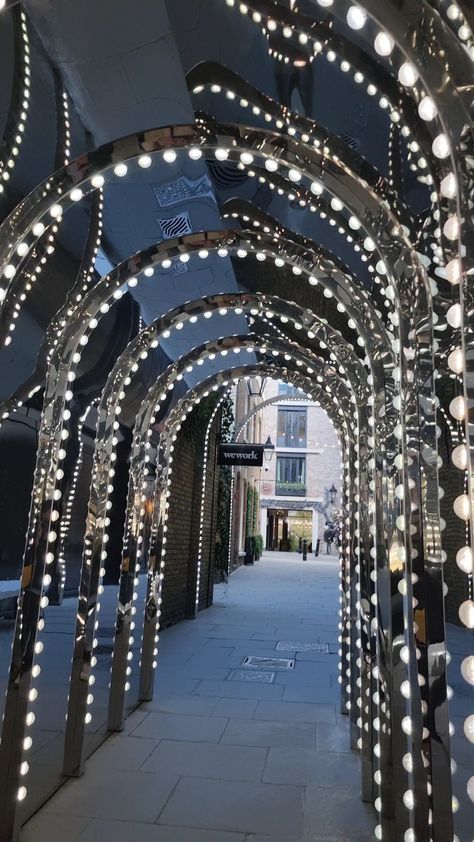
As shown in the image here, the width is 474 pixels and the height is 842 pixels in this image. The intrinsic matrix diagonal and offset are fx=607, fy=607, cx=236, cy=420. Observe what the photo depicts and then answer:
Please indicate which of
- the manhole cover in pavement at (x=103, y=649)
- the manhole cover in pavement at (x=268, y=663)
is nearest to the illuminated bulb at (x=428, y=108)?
the manhole cover in pavement at (x=268, y=663)

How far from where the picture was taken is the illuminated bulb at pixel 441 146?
1539mm

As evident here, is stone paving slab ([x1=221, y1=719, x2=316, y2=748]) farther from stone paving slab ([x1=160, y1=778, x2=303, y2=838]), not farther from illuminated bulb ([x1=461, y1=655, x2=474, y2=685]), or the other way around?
illuminated bulb ([x1=461, y1=655, x2=474, y2=685])

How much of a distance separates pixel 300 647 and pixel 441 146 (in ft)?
23.2

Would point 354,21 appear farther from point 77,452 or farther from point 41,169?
point 77,452

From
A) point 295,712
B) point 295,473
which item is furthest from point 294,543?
point 295,712

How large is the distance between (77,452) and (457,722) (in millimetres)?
6955

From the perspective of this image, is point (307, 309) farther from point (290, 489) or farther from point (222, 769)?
point (290, 489)

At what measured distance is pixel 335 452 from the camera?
42.4 m

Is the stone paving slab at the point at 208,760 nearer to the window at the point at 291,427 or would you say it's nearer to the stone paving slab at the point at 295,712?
the stone paving slab at the point at 295,712

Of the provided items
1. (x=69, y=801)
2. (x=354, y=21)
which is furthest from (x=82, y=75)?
(x=69, y=801)

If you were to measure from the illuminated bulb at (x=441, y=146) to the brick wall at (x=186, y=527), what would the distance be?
23.9ft

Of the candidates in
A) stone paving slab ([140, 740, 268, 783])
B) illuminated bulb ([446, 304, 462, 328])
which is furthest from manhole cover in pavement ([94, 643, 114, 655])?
illuminated bulb ([446, 304, 462, 328])

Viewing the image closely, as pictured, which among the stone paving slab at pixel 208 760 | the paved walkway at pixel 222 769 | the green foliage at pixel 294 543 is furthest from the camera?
the green foliage at pixel 294 543

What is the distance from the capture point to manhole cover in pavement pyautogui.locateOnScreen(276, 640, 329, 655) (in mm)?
7459
